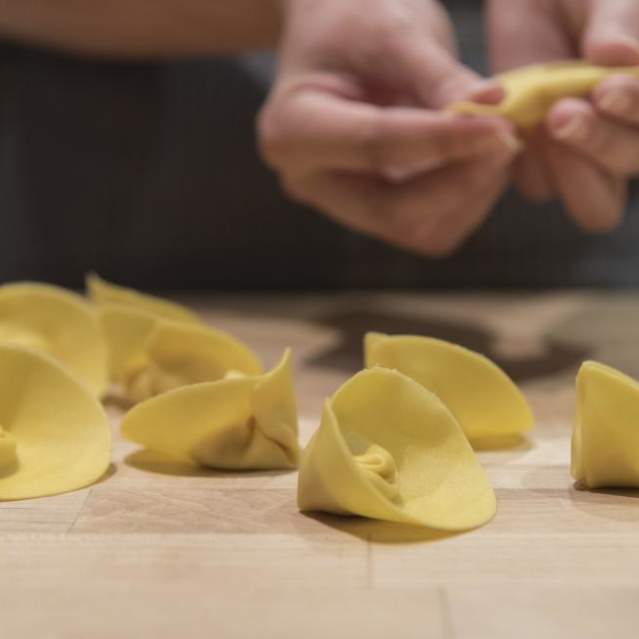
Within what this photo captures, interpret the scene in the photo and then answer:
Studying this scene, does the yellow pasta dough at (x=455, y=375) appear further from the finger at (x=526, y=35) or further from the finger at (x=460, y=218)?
the finger at (x=526, y=35)

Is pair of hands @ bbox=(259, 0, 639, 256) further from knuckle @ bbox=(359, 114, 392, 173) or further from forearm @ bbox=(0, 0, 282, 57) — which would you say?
forearm @ bbox=(0, 0, 282, 57)

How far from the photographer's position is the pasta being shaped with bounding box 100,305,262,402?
0.73m

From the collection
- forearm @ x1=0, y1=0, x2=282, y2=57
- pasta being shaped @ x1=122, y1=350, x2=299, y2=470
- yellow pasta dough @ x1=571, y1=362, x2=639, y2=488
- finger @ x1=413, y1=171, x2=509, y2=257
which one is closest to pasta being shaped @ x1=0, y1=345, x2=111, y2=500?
pasta being shaped @ x1=122, y1=350, x2=299, y2=470

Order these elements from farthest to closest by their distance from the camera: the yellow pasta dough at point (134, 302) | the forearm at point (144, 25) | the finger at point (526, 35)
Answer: the forearm at point (144, 25) < the finger at point (526, 35) < the yellow pasta dough at point (134, 302)

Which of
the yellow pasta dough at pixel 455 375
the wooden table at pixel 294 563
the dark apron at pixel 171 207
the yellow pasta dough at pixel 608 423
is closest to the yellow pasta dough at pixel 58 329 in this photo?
the wooden table at pixel 294 563

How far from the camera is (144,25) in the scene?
3.81 feet

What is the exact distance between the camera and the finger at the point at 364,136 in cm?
76

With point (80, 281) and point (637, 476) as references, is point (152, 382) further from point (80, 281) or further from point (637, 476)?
point (80, 281)

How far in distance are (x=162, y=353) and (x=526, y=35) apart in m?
0.54

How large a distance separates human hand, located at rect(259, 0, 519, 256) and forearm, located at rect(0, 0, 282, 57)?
0.19 meters

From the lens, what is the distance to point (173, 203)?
127cm

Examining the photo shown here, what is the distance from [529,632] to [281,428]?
0.76 ft

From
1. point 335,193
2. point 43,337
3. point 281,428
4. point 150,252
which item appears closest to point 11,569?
point 281,428

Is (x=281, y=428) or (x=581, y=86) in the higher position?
(x=581, y=86)
